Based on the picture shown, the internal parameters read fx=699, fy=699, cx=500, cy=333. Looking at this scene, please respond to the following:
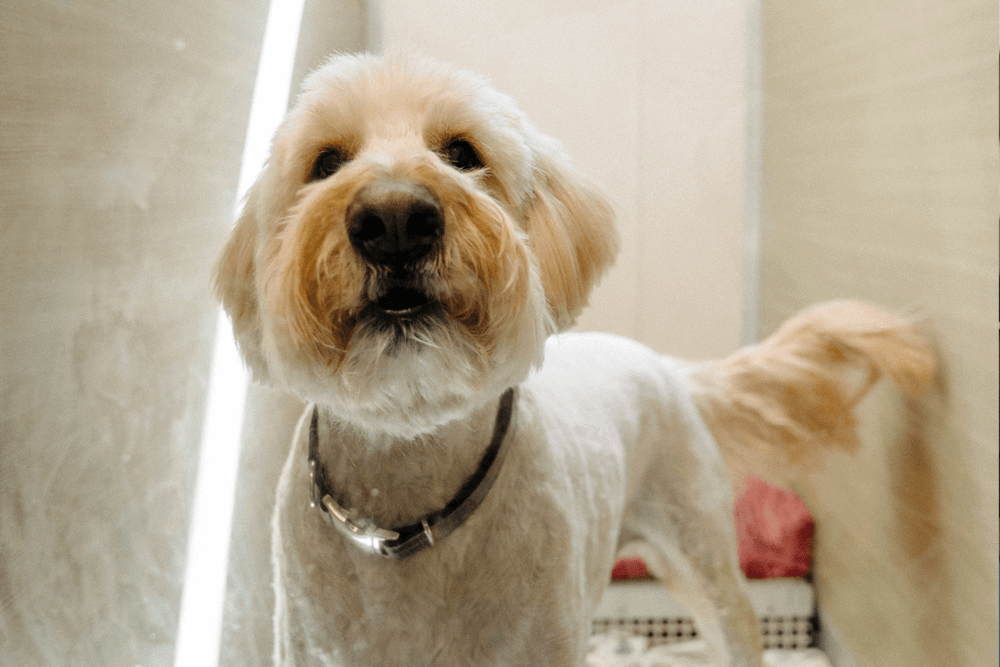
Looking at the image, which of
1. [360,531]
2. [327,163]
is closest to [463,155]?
[327,163]

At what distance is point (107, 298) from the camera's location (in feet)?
2.00

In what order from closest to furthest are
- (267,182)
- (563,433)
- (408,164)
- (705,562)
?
(408,164), (267,182), (563,433), (705,562)

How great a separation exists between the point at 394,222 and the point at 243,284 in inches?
8.4

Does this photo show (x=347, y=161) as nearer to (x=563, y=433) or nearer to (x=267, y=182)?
(x=267, y=182)

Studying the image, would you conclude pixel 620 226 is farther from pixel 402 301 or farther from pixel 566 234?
pixel 402 301

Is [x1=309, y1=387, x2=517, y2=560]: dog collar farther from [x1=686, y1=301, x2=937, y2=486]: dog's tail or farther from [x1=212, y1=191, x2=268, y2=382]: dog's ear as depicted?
[x1=686, y1=301, x2=937, y2=486]: dog's tail

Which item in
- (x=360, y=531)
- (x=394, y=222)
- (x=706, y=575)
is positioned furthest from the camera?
(x=706, y=575)

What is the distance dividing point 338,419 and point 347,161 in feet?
0.73

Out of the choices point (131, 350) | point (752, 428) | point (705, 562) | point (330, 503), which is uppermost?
point (131, 350)

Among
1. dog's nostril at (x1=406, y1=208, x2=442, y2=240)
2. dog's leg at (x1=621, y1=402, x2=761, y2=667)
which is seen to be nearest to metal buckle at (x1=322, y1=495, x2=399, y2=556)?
dog's nostril at (x1=406, y1=208, x2=442, y2=240)

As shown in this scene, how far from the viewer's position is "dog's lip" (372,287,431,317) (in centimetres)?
49

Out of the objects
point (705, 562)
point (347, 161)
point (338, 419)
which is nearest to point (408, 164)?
point (347, 161)

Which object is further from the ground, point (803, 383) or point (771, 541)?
point (803, 383)

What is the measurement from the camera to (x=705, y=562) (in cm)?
90
